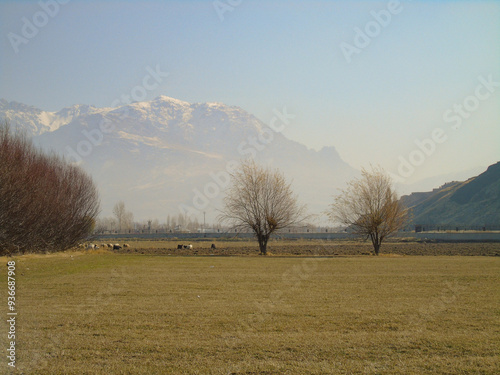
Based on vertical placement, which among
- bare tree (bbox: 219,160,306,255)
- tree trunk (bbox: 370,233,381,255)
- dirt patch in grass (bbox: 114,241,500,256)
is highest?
bare tree (bbox: 219,160,306,255)

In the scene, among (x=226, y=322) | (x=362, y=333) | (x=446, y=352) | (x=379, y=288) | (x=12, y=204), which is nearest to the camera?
(x=446, y=352)

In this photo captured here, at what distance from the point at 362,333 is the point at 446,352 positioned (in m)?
1.98

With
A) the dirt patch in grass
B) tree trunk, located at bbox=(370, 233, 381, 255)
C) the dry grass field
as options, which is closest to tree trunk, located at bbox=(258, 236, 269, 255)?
the dirt patch in grass

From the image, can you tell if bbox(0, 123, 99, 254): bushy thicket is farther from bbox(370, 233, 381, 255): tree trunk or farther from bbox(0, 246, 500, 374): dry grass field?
bbox(370, 233, 381, 255): tree trunk

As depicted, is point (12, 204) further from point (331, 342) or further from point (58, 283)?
point (331, 342)

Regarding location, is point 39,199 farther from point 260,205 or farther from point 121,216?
point 121,216

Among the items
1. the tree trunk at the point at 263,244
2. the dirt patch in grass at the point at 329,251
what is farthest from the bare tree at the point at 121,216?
the tree trunk at the point at 263,244

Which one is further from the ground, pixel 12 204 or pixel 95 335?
pixel 12 204

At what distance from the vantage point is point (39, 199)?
32906 mm

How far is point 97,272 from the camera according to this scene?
24.5 m

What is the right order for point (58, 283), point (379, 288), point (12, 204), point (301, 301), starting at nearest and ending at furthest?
point (301, 301), point (379, 288), point (58, 283), point (12, 204)

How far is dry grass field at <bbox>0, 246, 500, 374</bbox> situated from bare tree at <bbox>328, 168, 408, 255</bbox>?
2683cm

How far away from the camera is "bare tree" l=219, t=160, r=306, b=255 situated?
156 feet

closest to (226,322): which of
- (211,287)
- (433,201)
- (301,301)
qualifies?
(301,301)
